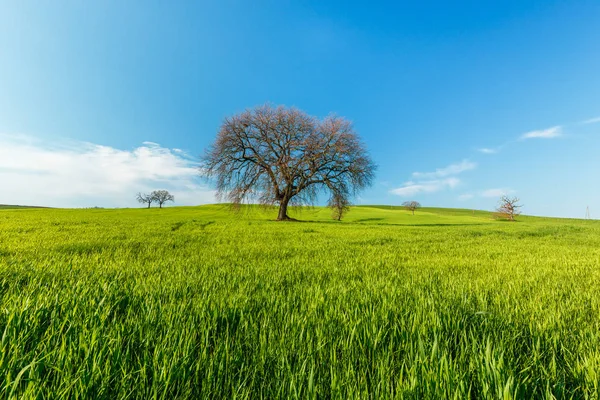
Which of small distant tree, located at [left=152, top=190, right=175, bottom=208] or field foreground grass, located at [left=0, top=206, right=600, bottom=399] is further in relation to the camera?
small distant tree, located at [left=152, top=190, right=175, bottom=208]

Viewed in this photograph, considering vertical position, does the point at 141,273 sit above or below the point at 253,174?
below

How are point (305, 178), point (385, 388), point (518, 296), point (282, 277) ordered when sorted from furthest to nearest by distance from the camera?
point (305, 178) → point (282, 277) → point (518, 296) → point (385, 388)

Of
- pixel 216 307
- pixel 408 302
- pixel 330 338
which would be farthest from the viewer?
pixel 408 302

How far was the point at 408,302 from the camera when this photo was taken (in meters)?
2.62

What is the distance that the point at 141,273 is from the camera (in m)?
3.97

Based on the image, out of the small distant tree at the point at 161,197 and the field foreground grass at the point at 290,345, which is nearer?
the field foreground grass at the point at 290,345

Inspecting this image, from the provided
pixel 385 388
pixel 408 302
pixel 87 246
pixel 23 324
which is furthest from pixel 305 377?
pixel 87 246

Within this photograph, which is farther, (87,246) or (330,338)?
(87,246)

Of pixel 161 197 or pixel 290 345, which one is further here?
pixel 161 197

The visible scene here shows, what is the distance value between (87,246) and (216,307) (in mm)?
6905

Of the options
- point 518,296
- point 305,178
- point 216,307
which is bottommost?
point 518,296

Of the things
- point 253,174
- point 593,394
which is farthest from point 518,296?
point 253,174

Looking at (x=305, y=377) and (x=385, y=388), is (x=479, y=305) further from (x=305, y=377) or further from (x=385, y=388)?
(x=305, y=377)

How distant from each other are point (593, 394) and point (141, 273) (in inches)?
191
